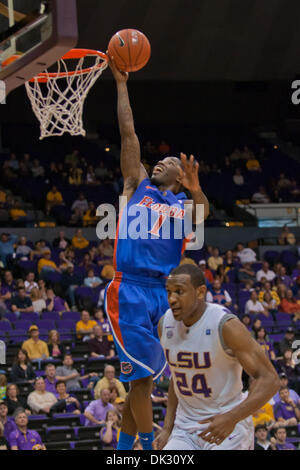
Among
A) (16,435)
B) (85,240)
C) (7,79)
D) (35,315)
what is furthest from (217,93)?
(7,79)

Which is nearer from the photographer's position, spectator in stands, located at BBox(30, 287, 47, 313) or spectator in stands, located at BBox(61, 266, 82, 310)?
spectator in stands, located at BBox(30, 287, 47, 313)

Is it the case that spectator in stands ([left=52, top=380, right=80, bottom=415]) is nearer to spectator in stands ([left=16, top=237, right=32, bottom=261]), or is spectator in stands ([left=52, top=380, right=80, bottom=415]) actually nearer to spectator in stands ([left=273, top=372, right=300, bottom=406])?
spectator in stands ([left=273, top=372, right=300, bottom=406])

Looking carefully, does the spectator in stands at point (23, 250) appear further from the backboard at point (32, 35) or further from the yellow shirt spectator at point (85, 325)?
the backboard at point (32, 35)

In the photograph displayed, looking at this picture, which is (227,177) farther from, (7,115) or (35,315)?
(35,315)

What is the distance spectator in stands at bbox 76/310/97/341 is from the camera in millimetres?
13547

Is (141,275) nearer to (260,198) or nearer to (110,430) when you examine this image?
(110,430)

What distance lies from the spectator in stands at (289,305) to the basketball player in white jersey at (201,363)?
38.0 ft

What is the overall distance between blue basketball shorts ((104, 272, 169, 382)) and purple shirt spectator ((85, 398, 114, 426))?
5.52 m

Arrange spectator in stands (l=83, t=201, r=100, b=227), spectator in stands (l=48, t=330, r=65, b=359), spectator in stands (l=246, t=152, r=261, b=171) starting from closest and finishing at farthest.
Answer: spectator in stands (l=48, t=330, r=65, b=359) < spectator in stands (l=83, t=201, r=100, b=227) < spectator in stands (l=246, t=152, r=261, b=171)

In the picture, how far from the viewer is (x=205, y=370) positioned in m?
4.53

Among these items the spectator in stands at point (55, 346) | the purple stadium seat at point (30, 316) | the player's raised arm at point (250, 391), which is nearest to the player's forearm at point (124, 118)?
the player's raised arm at point (250, 391)

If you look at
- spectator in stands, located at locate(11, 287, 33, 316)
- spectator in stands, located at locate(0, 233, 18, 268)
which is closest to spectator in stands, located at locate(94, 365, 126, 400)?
spectator in stands, located at locate(11, 287, 33, 316)

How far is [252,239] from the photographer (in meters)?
19.9

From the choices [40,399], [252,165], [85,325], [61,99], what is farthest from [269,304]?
[61,99]
